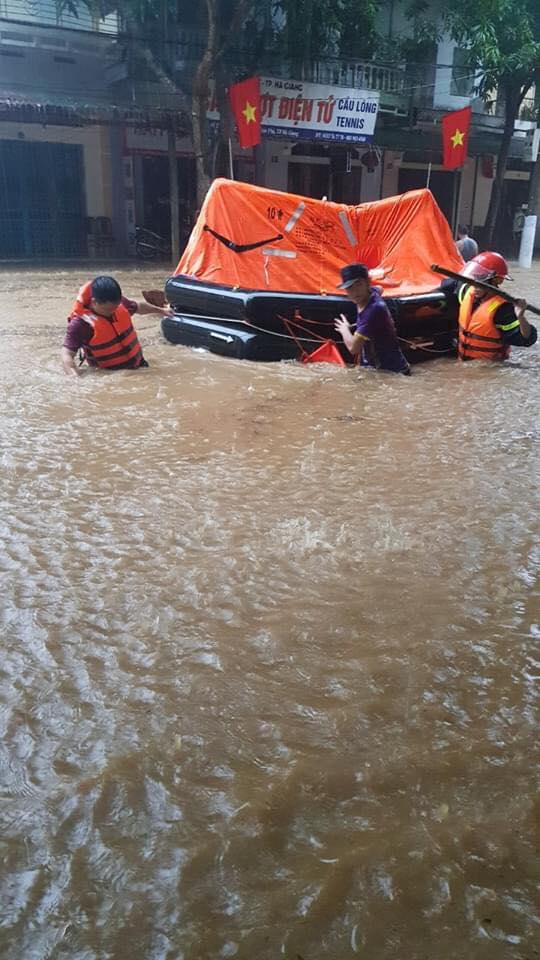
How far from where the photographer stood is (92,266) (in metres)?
15.9

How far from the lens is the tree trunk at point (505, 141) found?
19.1 m

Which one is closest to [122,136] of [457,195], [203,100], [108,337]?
[203,100]

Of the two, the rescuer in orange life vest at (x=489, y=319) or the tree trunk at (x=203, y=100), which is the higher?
the tree trunk at (x=203, y=100)

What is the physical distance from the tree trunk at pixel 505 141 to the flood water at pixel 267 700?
1700cm

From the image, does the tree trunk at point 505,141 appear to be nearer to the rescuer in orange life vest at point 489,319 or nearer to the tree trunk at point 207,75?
the tree trunk at point 207,75

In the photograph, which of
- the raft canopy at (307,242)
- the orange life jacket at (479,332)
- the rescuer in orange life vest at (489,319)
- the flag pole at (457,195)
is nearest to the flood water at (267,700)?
the rescuer in orange life vest at (489,319)

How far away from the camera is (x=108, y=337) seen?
6297mm

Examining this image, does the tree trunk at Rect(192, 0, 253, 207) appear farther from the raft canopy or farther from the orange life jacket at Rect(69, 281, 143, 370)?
the orange life jacket at Rect(69, 281, 143, 370)

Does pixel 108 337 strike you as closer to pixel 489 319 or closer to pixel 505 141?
pixel 489 319

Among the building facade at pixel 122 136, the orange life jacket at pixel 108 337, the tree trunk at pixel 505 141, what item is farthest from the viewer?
the tree trunk at pixel 505 141

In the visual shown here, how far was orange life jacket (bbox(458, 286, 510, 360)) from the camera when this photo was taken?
6836mm

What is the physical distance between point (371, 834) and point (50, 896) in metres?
0.69

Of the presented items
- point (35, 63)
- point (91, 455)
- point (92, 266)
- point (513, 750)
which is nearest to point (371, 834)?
point (513, 750)

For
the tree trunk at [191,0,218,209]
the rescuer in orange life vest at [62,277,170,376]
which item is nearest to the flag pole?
the tree trunk at [191,0,218,209]
